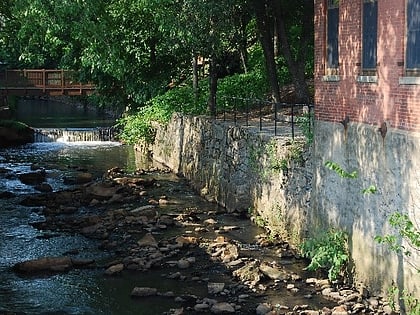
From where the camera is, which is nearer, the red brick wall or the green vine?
the green vine

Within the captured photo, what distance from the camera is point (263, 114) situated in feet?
85.0

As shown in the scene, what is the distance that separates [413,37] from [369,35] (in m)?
1.58

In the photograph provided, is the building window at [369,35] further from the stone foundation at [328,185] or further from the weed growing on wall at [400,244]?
the weed growing on wall at [400,244]

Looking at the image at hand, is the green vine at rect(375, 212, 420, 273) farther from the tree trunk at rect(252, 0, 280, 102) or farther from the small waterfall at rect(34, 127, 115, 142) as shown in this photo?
the small waterfall at rect(34, 127, 115, 142)

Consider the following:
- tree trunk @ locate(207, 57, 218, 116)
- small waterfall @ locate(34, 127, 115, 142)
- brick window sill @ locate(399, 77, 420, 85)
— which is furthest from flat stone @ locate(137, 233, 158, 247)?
small waterfall @ locate(34, 127, 115, 142)

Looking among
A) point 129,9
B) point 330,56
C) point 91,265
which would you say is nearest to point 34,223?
point 91,265

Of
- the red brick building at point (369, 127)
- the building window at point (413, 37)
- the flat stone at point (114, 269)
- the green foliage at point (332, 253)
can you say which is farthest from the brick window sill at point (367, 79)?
the flat stone at point (114, 269)

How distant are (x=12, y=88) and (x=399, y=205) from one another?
121ft

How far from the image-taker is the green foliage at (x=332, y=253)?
12.8 m

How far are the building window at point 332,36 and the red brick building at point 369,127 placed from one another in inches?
0.8

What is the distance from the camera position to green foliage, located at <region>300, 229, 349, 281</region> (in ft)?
42.1

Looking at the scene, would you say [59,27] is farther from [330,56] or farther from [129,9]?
[129,9]

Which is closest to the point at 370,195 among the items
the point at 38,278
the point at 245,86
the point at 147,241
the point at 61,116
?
the point at 147,241

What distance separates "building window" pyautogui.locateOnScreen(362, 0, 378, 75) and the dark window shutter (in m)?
1.22
